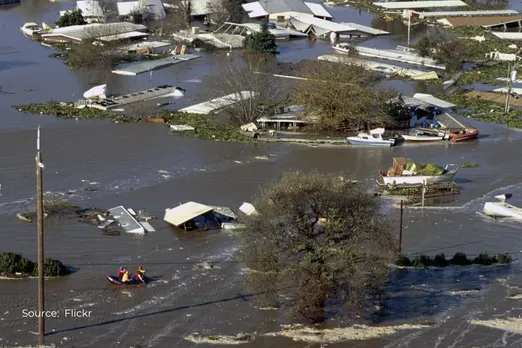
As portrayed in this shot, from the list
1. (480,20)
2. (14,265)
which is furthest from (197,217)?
(480,20)

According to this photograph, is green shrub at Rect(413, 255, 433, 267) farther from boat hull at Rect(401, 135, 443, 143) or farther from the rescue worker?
boat hull at Rect(401, 135, 443, 143)

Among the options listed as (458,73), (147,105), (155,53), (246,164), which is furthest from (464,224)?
(155,53)

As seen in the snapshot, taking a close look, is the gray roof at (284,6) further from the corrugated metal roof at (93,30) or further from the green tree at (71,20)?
the green tree at (71,20)

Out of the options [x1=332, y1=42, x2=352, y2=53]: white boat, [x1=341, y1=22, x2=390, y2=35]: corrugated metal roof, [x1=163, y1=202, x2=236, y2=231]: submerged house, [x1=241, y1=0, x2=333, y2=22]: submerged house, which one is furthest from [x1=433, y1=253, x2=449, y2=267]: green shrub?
[x1=241, y1=0, x2=333, y2=22]: submerged house

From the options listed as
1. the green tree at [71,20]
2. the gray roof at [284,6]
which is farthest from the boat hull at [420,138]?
the gray roof at [284,6]

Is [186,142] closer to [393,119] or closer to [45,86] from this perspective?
[393,119]

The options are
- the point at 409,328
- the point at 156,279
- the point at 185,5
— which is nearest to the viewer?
the point at 409,328
